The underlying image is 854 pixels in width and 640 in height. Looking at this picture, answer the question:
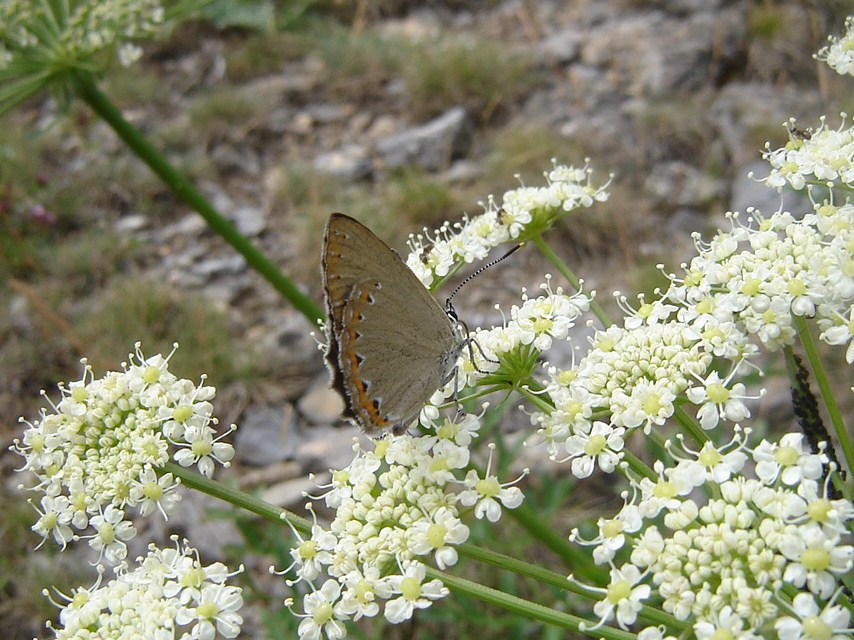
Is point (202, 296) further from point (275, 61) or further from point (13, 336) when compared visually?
point (275, 61)

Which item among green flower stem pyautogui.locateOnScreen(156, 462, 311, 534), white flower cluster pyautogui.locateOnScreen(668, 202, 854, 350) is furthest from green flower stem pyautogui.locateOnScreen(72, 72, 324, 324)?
white flower cluster pyautogui.locateOnScreen(668, 202, 854, 350)

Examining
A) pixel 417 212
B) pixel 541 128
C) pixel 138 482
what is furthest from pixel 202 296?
pixel 138 482

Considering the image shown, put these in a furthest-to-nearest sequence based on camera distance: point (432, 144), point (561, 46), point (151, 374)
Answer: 1. point (561, 46)
2. point (432, 144)
3. point (151, 374)

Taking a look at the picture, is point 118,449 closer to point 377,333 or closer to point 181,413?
point 181,413

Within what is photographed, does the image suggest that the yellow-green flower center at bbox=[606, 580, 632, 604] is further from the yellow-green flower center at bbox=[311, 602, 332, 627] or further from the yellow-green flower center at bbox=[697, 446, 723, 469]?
the yellow-green flower center at bbox=[311, 602, 332, 627]

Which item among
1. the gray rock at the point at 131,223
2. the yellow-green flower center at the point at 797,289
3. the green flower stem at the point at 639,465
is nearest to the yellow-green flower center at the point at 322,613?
the green flower stem at the point at 639,465

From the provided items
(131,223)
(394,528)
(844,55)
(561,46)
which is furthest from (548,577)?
(561,46)
